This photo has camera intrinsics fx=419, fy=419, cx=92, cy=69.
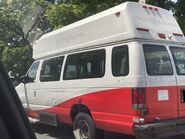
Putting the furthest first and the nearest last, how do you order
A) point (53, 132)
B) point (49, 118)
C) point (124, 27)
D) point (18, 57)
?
1. point (18, 57)
2. point (53, 132)
3. point (49, 118)
4. point (124, 27)

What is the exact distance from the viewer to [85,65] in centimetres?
789

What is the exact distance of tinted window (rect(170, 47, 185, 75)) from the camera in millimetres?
7336

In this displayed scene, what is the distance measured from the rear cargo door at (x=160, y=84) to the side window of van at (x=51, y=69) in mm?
2470

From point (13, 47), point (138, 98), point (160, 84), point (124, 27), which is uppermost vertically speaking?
point (13, 47)

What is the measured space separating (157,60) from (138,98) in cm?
85

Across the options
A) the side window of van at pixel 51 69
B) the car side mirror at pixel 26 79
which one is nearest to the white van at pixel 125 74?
the side window of van at pixel 51 69

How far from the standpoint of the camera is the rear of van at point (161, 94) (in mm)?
6535

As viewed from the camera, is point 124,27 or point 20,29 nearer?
point 124,27

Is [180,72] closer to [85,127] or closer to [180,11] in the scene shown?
[85,127]

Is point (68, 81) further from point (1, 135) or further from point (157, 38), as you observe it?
point (1, 135)

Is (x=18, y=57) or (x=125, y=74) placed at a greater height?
(x=18, y=57)

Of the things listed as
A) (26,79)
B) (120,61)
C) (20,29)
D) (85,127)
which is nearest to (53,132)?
(26,79)

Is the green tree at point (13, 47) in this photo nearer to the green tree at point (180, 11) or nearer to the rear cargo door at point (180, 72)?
the green tree at point (180, 11)


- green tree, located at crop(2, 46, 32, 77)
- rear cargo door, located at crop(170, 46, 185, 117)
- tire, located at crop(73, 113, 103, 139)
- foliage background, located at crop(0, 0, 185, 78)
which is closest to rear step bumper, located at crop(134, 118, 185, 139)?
rear cargo door, located at crop(170, 46, 185, 117)
